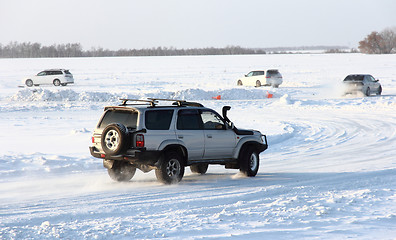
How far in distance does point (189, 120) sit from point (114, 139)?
5.57ft

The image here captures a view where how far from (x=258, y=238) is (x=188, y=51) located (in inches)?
5985

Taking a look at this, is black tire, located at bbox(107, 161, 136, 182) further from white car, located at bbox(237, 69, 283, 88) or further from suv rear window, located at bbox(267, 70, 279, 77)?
suv rear window, located at bbox(267, 70, 279, 77)

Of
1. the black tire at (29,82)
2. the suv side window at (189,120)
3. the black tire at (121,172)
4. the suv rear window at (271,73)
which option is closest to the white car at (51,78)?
the black tire at (29,82)

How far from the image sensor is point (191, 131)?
11352 mm

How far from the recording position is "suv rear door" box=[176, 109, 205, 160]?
1118 cm

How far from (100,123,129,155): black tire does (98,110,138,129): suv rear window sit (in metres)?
0.26

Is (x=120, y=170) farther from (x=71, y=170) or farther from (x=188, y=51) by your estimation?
(x=188, y=51)

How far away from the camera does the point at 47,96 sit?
33281 mm

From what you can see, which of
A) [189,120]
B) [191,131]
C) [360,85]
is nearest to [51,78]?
[360,85]

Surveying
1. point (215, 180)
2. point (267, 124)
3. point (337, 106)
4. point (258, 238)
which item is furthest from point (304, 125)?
point (258, 238)

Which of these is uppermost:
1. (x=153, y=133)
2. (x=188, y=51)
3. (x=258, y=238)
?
(x=188, y=51)

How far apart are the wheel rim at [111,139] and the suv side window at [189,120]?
1336mm

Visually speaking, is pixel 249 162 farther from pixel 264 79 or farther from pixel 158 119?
pixel 264 79

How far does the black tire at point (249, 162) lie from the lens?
40.0ft
